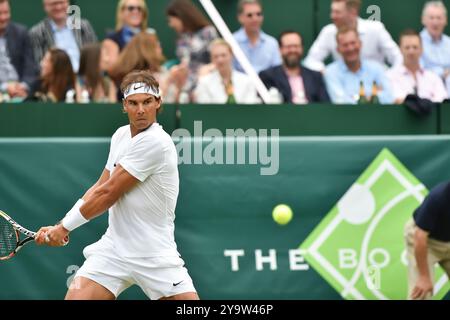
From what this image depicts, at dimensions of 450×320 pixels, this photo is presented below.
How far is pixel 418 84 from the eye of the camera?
1016 centimetres

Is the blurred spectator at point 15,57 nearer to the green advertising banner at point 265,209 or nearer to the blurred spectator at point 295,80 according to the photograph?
the green advertising banner at point 265,209

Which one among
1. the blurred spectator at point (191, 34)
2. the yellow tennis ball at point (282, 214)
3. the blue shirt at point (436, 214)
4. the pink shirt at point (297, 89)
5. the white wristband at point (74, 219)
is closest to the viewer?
the white wristband at point (74, 219)

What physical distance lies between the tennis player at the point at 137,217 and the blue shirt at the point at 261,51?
3.89 m

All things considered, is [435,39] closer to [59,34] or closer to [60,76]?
[59,34]

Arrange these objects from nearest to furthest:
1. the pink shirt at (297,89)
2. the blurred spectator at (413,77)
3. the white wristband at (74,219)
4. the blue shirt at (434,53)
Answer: the white wristband at (74,219) → the pink shirt at (297,89) → the blurred spectator at (413,77) → the blue shirt at (434,53)

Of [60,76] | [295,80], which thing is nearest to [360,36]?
[295,80]

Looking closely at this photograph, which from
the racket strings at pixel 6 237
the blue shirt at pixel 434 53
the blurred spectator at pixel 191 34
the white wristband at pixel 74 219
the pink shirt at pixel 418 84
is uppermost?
the blurred spectator at pixel 191 34

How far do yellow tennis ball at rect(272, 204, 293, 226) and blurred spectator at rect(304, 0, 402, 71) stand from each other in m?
1.85

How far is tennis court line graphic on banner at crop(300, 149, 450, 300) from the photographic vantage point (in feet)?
29.2

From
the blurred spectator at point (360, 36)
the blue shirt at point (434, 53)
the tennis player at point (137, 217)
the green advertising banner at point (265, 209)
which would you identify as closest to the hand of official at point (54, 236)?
the tennis player at point (137, 217)

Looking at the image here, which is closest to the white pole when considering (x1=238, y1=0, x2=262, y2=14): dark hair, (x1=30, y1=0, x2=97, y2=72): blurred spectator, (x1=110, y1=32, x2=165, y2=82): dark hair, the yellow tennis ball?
(x1=238, y1=0, x2=262, y2=14): dark hair

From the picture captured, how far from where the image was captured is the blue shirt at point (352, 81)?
9867mm

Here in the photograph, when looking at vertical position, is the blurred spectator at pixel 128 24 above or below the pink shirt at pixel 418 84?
above

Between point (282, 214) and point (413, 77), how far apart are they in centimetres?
218
